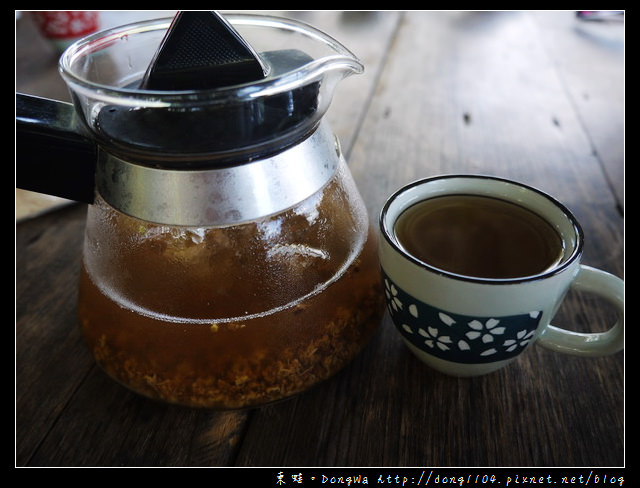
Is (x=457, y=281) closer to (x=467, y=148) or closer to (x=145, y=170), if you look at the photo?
(x=145, y=170)

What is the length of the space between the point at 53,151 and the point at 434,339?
335 millimetres

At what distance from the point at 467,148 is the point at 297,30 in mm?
383

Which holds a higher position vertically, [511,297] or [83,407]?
[511,297]

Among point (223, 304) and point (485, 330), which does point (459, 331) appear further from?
point (223, 304)

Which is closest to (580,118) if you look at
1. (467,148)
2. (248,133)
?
(467,148)

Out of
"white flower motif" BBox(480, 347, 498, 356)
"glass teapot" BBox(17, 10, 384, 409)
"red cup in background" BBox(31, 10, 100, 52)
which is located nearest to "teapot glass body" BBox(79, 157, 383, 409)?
"glass teapot" BBox(17, 10, 384, 409)

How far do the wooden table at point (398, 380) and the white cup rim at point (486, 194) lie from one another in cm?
12

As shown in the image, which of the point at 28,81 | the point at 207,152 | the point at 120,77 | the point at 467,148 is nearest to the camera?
the point at 207,152

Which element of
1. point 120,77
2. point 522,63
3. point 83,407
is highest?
point 120,77

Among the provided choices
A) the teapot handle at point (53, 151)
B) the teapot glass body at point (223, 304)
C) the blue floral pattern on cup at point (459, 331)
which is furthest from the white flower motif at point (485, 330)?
the teapot handle at point (53, 151)

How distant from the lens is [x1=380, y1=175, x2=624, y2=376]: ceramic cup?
373mm

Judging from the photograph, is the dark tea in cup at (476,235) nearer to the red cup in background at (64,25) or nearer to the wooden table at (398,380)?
the wooden table at (398,380)

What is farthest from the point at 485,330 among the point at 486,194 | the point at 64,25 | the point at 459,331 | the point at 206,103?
the point at 64,25

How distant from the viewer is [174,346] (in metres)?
0.41
